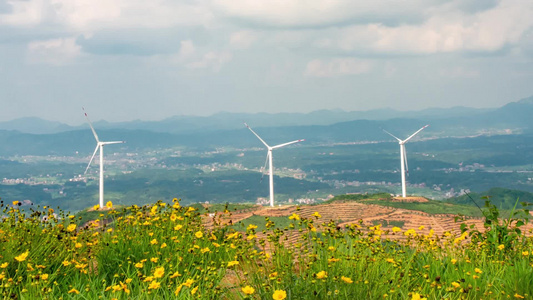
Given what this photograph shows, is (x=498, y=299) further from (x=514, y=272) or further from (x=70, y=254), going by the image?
(x=70, y=254)

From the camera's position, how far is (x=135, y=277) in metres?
11.2

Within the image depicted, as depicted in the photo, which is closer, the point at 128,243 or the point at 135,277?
the point at 135,277

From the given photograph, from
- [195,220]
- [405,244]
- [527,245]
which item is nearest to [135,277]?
[195,220]

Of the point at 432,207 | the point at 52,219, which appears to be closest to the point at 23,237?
the point at 52,219

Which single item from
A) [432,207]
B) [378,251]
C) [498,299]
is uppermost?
[378,251]

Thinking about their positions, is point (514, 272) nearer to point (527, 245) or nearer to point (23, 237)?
point (527, 245)

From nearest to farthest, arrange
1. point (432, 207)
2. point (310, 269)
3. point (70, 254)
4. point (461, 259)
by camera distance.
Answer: point (310, 269) < point (70, 254) < point (461, 259) < point (432, 207)

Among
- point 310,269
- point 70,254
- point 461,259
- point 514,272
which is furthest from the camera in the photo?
point 461,259

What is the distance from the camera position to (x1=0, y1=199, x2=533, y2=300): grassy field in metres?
9.70

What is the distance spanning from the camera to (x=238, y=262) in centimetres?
1002

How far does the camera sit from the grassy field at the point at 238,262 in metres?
9.70

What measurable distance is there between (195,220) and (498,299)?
7028 mm

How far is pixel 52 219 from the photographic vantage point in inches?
510

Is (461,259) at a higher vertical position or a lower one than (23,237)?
lower
